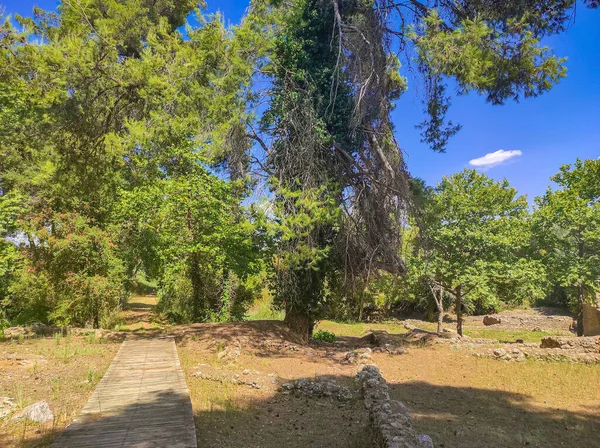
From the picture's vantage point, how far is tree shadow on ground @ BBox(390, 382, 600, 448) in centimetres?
512

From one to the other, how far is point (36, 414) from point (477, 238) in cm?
1570

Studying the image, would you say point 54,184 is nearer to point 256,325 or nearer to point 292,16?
point 256,325

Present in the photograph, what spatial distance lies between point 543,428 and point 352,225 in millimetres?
6876

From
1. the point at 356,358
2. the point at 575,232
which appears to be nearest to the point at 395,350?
the point at 356,358

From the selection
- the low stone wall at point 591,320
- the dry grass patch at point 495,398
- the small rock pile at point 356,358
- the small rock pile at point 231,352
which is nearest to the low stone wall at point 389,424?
the dry grass patch at point 495,398

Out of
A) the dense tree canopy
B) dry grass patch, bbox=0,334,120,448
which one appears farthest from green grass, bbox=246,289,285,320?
dry grass patch, bbox=0,334,120,448

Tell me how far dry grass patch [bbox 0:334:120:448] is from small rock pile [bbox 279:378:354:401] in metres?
3.55

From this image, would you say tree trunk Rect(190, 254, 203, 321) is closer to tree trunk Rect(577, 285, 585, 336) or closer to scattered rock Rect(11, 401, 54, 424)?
scattered rock Rect(11, 401, 54, 424)

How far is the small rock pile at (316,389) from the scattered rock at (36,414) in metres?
3.95

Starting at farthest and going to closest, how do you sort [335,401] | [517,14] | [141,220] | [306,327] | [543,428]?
[306,327] < [141,220] < [517,14] < [335,401] < [543,428]

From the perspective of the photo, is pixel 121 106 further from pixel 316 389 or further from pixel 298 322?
pixel 316 389

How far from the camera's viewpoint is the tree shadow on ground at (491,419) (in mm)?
5125

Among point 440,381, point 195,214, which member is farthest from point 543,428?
point 195,214

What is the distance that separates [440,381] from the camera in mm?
8789
